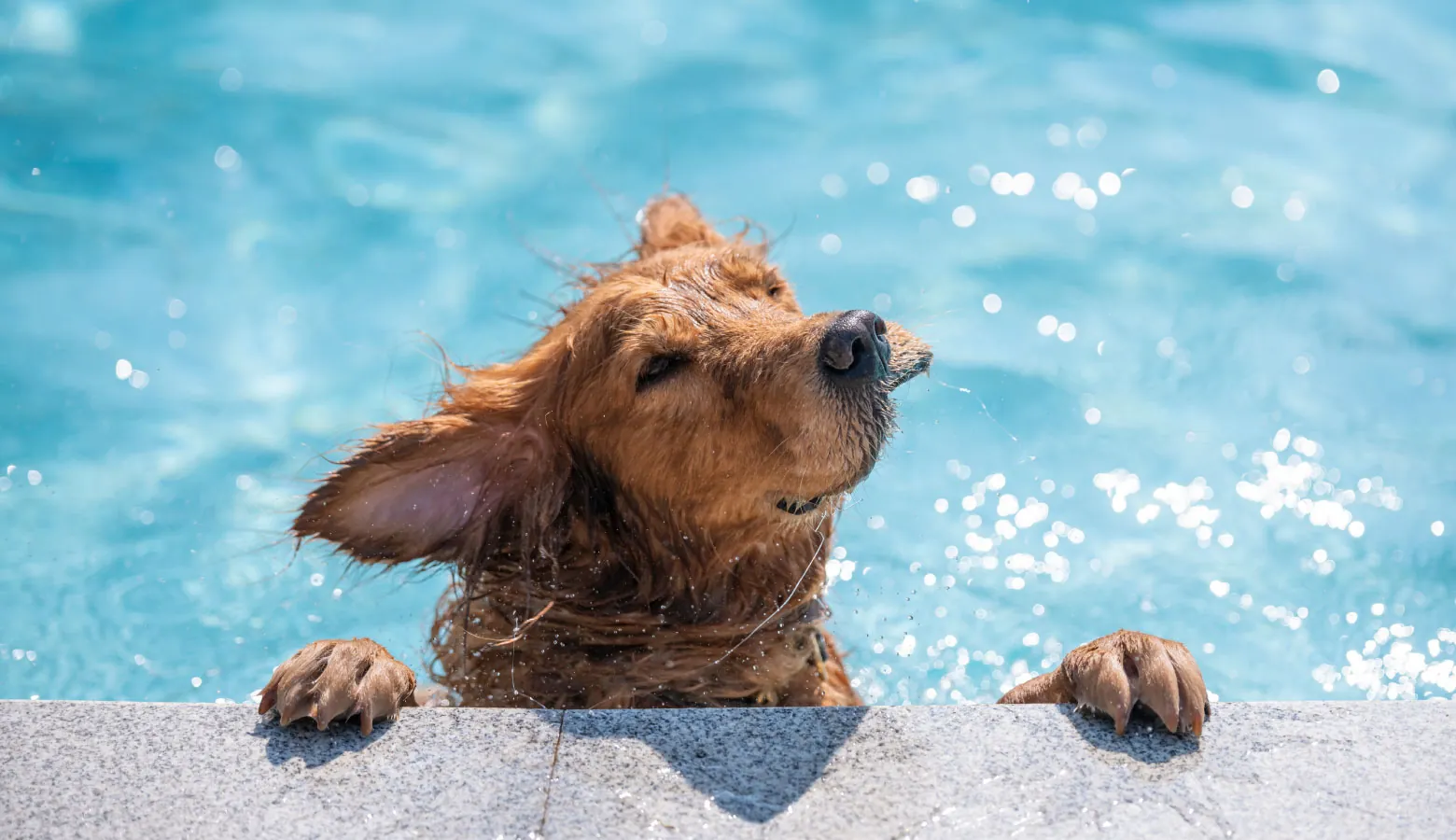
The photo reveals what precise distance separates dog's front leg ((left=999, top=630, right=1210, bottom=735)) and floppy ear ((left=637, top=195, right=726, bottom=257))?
2157mm

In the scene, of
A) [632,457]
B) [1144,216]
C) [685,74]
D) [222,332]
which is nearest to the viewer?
[632,457]

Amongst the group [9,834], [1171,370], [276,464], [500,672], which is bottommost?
[276,464]

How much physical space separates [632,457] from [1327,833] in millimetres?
2196

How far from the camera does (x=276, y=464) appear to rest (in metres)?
8.14

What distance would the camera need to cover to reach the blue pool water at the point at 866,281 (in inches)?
279

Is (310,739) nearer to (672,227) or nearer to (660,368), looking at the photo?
(660,368)

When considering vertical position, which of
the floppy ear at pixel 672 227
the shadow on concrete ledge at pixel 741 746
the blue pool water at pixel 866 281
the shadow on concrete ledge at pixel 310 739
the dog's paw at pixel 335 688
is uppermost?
the floppy ear at pixel 672 227

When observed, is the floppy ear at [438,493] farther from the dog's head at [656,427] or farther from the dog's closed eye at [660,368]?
the dog's closed eye at [660,368]

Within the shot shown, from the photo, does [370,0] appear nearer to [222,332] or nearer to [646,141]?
[646,141]

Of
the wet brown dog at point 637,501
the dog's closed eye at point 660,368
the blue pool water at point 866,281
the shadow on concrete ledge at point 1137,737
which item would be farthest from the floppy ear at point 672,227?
the shadow on concrete ledge at point 1137,737

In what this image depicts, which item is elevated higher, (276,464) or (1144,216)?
(1144,216)

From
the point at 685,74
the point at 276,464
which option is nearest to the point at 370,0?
the point at 685,74

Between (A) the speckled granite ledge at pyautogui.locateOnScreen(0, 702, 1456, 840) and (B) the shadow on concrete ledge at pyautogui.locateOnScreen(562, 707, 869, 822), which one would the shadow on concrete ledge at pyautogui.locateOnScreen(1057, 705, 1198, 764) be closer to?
(A) the speckled granite ledge at pyautogui.locateOnScreen(0, 702, 1456, 840)

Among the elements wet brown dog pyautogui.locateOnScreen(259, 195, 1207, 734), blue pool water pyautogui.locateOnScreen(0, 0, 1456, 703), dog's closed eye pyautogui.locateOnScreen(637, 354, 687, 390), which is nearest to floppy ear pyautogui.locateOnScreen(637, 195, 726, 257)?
wet brown dog pyautogui.locateOnScreen(259, 195, 1207, 734)
